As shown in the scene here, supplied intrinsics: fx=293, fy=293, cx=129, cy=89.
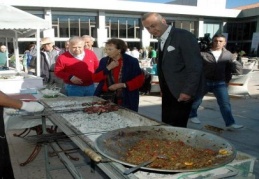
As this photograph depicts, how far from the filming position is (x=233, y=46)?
35.1 metres

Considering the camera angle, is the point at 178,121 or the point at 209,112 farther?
the point at 209,112

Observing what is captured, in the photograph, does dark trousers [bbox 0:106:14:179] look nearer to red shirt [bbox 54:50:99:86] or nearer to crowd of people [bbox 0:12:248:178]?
crowd of people [bbox 0:12:248:178]

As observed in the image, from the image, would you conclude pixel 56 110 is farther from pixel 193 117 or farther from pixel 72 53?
pixel 193 117

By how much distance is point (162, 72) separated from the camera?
268 cm

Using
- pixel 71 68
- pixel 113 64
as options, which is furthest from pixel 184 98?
pixel 71 68

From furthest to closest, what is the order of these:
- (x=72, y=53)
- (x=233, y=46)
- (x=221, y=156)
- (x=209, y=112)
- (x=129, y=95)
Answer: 1. (x=233, y=46)
2. (x=209, y=112)
3. (x=72, y=53)
4. (x=129, y=95)
5. (x=221, y=156)

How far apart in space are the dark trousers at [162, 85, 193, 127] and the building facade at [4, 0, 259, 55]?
68.9 ft

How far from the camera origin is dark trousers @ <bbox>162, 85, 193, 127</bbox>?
2.68 m

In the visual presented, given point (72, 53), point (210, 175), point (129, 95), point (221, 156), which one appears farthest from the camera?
point (72, 53)

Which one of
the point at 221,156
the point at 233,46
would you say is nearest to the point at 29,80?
the point at 221,156

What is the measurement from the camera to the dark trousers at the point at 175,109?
105 inches

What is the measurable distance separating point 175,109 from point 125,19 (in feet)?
85.5

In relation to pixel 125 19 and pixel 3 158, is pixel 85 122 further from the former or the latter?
pixel 125 19

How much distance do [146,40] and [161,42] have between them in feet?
84.2
